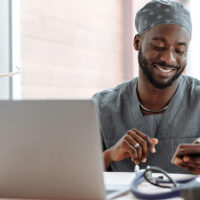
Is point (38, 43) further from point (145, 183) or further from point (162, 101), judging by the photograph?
point (145, 183)

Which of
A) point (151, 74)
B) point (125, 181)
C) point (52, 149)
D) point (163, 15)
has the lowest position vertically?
point (125, 181)

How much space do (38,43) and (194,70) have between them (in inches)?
42.4

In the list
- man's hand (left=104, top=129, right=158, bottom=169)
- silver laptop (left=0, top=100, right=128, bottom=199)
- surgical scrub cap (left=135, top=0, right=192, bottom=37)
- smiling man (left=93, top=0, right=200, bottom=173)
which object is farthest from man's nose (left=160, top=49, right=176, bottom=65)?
silver laptop (left=0, top=100, right=128, bottom=199)

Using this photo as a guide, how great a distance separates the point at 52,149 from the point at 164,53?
955 mm

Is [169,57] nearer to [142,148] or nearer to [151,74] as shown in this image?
[151,74]

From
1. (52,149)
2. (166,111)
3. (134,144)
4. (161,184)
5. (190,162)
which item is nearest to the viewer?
(52,149)

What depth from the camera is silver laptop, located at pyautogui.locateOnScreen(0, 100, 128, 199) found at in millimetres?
794

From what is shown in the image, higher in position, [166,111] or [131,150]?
[166,111]

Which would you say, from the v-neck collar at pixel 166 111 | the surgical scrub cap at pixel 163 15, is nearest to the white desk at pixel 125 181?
the v-neck collar at pixel 166 111

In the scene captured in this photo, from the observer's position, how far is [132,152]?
134cm

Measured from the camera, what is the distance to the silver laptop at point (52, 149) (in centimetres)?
79

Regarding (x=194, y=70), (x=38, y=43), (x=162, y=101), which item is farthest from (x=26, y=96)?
(x=194, y=70)

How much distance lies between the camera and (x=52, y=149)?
2.69 ft

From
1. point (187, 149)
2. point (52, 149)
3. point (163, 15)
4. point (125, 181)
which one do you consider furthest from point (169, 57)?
point (52, 149)
